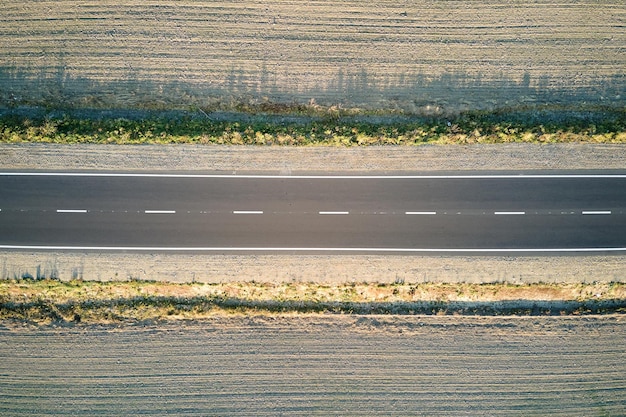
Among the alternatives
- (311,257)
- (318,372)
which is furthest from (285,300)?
(318,372)

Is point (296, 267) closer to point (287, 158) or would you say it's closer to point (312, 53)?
point (287, 158)

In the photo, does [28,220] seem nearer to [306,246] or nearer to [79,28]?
[79,28]

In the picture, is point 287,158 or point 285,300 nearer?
point 287,158

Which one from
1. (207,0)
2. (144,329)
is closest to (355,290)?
(144,329)

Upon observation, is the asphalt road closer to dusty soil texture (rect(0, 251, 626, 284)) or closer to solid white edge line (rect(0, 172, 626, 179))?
solid white edge line (rect(0, 172, 626, 179))

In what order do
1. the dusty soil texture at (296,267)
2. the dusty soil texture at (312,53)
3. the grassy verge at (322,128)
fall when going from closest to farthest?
the grassy verge at (322,128)
the dusty soil texture at (312,53)
the dusty soil texture at (296,267)

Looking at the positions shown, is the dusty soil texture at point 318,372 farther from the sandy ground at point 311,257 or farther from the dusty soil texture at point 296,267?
the sandy ground at point 311,257

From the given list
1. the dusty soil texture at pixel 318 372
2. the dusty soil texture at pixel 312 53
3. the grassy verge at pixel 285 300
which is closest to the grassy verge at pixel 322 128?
the dusty soil texture at pixel 312 53
